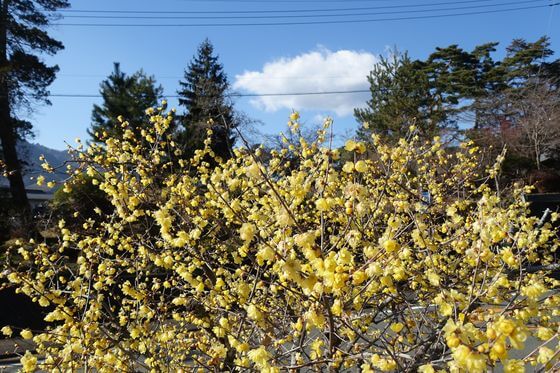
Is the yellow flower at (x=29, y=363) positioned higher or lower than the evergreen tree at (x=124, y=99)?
lower

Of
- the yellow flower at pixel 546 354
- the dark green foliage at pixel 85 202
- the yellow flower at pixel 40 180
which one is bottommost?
the dark green foliage at pixel 85 202

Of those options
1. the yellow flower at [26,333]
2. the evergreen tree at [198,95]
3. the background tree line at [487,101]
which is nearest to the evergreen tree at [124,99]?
the evergreen tree at [198,95]

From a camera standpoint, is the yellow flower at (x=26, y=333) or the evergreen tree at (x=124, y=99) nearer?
the yellow flower at (x=26, y=333)

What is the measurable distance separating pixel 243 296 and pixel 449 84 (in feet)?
95.1

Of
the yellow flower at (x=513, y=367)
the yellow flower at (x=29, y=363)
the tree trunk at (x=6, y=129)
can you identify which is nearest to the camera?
the yellow flower at (x=513, y=367)

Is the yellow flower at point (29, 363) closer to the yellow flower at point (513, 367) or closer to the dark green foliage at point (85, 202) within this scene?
the yellow flower at point (513, 367)

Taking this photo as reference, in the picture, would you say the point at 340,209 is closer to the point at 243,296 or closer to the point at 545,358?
the point at 243,296

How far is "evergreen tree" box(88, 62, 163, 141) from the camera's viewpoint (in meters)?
19.9

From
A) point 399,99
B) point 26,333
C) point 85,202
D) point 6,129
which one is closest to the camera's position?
point 26,333

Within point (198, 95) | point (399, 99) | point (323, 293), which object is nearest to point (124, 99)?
point (198, 95)

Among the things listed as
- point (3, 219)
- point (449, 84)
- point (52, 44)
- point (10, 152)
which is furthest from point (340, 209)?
point (449, 84)

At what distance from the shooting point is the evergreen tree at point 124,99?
65.4 feet

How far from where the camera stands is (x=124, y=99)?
20.5 metres

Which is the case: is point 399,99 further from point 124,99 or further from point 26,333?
point 26,333
